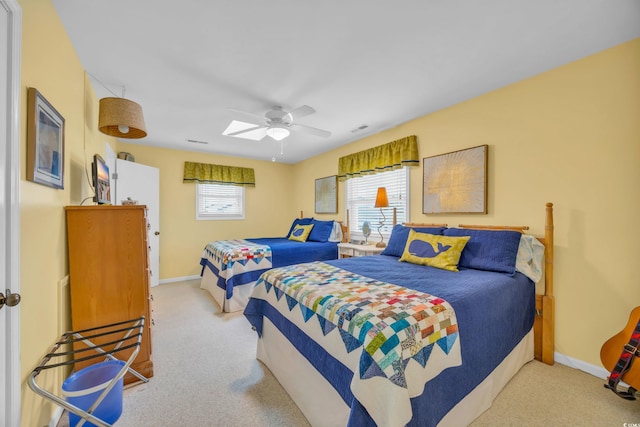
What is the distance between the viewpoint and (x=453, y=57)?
1.97 meters

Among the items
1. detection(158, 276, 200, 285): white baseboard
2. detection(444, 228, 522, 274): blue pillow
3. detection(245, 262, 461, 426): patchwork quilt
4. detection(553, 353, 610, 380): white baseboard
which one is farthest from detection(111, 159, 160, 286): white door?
detection(553, 353, 610, 380): white baseboard

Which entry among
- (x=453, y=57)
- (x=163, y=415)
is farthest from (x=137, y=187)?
(x=453, y=57)

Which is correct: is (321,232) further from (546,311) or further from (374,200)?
(546,311)

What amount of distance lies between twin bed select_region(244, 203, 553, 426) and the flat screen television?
1595 millimetres

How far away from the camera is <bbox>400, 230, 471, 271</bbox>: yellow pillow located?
7.15 feet

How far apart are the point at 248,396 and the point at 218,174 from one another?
4.14 m


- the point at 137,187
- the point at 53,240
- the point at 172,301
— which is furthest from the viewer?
the point at 137,187

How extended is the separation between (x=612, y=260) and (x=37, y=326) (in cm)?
366

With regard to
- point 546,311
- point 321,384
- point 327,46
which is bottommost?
point 321,384

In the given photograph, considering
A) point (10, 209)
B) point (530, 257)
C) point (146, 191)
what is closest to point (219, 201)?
point (146, 191)

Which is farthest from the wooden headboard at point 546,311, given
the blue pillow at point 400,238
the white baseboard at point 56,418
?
the white baseboard at point 56,418

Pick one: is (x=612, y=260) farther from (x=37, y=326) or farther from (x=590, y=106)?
(x=37, y=326)

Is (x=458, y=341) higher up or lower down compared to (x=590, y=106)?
lower down

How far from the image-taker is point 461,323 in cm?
138
